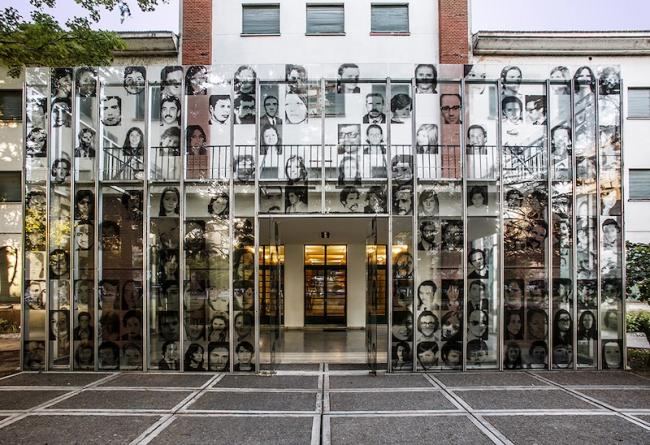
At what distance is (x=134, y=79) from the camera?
9.35 meters

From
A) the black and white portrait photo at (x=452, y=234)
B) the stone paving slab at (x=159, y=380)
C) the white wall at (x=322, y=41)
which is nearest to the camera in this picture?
the stone paving slab at (x=159, y=380)

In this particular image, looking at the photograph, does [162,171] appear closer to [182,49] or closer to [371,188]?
[371,188]

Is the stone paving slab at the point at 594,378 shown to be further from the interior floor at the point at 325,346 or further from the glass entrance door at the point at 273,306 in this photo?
the glass entrance door at the point at 273,306

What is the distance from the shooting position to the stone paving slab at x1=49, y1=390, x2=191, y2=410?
6742mm

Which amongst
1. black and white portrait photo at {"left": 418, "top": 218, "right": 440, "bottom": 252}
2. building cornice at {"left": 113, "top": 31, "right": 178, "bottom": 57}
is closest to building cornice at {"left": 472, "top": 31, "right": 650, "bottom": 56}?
black and white portrait photo at {"left": 418, "top": 218, "right": 440, "bottom": 252}

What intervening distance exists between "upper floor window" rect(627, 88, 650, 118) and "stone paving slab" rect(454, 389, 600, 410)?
11667mm

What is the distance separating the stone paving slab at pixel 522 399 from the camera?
6.70 m

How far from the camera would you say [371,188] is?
912 cm

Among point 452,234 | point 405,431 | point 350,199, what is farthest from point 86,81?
point 405,431

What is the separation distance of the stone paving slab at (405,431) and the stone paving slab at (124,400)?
8.47 feet

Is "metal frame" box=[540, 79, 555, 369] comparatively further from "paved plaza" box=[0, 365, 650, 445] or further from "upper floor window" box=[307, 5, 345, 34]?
"upper floor window" box=[307, 5, 345, 34]

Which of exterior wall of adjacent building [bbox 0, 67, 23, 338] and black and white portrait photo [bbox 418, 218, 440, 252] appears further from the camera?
exterior wall of adjacent building [bbox 0, 67, 23, 338]

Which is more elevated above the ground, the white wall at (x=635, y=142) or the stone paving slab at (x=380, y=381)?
the white wall at (x=635, y=142)

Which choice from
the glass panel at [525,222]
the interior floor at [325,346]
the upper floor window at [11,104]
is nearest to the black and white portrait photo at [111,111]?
the interior floor at [325,346]
